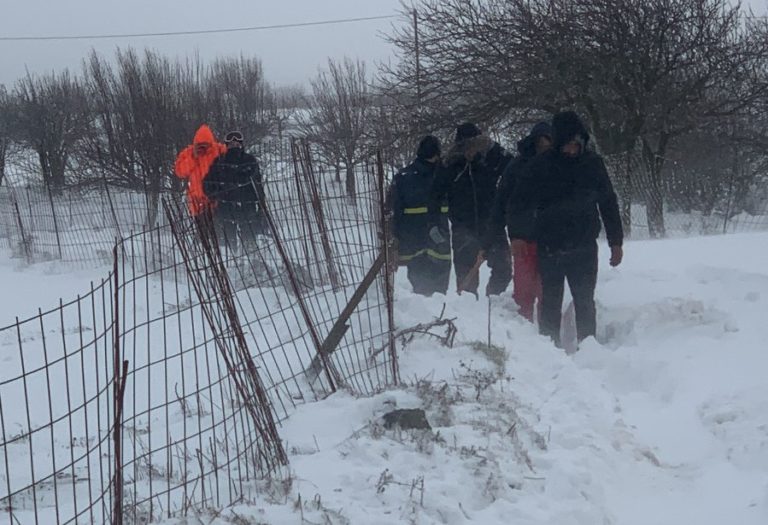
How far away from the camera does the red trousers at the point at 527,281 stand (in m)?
6.14

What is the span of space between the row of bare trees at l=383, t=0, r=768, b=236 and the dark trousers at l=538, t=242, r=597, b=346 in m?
8.67

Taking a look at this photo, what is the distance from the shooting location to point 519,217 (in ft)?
19.5

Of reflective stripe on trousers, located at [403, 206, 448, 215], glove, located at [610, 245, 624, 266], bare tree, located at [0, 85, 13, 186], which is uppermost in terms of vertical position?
bare tree, located at [0, 85, 13, 186]

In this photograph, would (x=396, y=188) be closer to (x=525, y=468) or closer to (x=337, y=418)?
(x=337, y=418)

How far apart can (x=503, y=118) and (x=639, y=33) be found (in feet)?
9.88

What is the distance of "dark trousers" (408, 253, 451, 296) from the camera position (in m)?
6.93

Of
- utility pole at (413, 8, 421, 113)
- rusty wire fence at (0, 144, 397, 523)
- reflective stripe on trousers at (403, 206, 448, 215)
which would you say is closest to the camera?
rusty wire fence at (0, 144, 397, 523)

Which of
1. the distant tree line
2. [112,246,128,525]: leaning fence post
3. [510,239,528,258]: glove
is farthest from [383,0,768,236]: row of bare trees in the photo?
[112,246,128,525]: leaning fence post

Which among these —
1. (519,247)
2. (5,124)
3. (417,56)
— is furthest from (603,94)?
(5,124)

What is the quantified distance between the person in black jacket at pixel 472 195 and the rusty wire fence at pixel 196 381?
38.7 inches

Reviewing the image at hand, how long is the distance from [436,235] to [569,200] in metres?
1.42

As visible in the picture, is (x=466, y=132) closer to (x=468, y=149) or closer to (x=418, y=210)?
(x=468, y=149)

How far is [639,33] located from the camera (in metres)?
14.8

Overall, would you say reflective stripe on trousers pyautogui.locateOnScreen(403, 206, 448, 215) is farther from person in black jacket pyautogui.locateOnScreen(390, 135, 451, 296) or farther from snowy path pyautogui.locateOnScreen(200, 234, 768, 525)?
snowy path pyautogui.locateOnScreen(200, 234, 768, 525)
